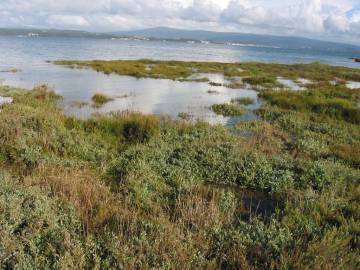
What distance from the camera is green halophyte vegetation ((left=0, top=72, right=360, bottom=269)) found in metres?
5.35

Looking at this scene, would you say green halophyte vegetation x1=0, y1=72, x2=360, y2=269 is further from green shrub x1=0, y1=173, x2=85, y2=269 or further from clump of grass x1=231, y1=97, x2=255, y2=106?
clump of grass x1=231, y1=97, x2=255, y2=106

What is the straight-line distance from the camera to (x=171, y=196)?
330 inches

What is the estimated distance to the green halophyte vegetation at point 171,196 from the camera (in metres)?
5.35

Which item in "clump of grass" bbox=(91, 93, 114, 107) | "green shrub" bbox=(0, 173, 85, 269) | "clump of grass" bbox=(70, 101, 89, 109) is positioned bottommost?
"clump of grass" bbox=(70, 101, 89, 109)

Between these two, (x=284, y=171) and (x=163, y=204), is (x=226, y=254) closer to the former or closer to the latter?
(x=163, y=204)

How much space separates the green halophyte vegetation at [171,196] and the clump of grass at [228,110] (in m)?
4.42

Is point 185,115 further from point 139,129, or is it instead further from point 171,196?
point 171,196

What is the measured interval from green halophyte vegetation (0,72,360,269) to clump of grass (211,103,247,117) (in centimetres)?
442

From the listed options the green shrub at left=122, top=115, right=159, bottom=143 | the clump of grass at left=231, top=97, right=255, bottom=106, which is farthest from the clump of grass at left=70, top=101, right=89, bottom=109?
the clump of grass at left=231, top=97, right=255, bottom=106

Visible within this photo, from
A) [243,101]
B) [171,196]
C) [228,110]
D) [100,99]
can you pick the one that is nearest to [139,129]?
→ [171,196]

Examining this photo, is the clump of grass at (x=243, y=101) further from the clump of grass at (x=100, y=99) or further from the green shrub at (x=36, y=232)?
the green shrub at (x=36, y=232)

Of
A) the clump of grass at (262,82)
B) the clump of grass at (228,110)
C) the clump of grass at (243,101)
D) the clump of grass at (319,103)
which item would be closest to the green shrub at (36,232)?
the clump of grass at (228,110)

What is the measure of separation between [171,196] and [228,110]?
13609mm

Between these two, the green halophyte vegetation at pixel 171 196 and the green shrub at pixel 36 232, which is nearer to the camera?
the green shrub at pixel 36 232
